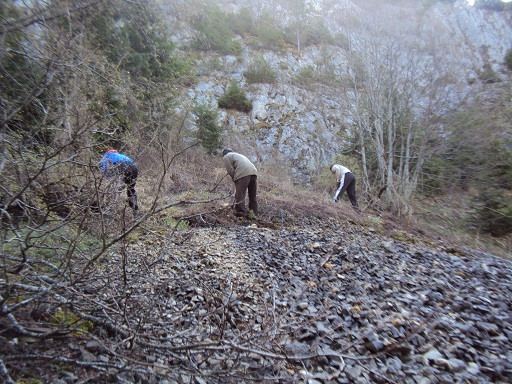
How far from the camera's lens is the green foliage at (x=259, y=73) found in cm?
1988

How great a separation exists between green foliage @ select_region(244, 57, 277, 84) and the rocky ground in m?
17.8

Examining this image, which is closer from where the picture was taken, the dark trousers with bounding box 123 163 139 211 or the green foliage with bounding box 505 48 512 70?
the dark trousers with bounding box 123 163 139 211

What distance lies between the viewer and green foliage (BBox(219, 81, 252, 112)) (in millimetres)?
17656

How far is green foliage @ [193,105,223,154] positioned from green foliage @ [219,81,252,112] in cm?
479

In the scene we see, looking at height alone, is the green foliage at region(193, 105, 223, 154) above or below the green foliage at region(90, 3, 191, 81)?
below

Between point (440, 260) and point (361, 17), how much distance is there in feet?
36.9

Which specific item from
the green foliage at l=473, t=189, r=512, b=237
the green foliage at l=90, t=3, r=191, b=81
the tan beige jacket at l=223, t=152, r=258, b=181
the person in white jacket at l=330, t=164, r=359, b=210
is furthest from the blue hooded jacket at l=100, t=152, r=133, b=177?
the green foliage at l=473, t=189, r=512, b=237

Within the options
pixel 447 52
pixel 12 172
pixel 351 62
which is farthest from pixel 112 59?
pixel 447 52

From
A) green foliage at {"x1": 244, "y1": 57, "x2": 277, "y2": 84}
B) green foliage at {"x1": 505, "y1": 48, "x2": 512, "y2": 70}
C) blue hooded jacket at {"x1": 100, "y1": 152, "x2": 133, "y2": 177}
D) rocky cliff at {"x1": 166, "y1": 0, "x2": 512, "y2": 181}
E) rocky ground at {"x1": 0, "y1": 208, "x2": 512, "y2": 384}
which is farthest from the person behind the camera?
green foliage at {"x1": 505, "y1": 48, "x2": 512, "y2": 70}

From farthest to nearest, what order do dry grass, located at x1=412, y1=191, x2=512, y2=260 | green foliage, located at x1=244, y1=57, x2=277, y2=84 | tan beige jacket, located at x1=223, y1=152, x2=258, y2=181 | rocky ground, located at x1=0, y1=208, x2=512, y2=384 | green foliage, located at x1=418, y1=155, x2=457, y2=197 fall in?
green foliage, located at x1=244, y1=57, x2=277, y2=84 < green foliage, located at x1=418, y1=155, x2=457, y2=197 < dry grass, located at x1=412, y1=191, x2=512, y2=260 < tan beige jacket, located at x1=223, y1=152, x2=258, y2=181 < rocky ground, located at x1=0, y1=208, x2=512, y2=384

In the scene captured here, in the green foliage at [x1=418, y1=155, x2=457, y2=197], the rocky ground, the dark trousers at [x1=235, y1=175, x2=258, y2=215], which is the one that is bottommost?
the rocky ground

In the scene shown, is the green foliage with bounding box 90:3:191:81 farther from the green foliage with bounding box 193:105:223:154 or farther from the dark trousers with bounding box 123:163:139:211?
the dark trousers with bounding box 123:163:139:211

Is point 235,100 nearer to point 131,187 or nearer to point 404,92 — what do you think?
point 404,92

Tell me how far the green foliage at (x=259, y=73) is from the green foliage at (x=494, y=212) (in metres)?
15.8
